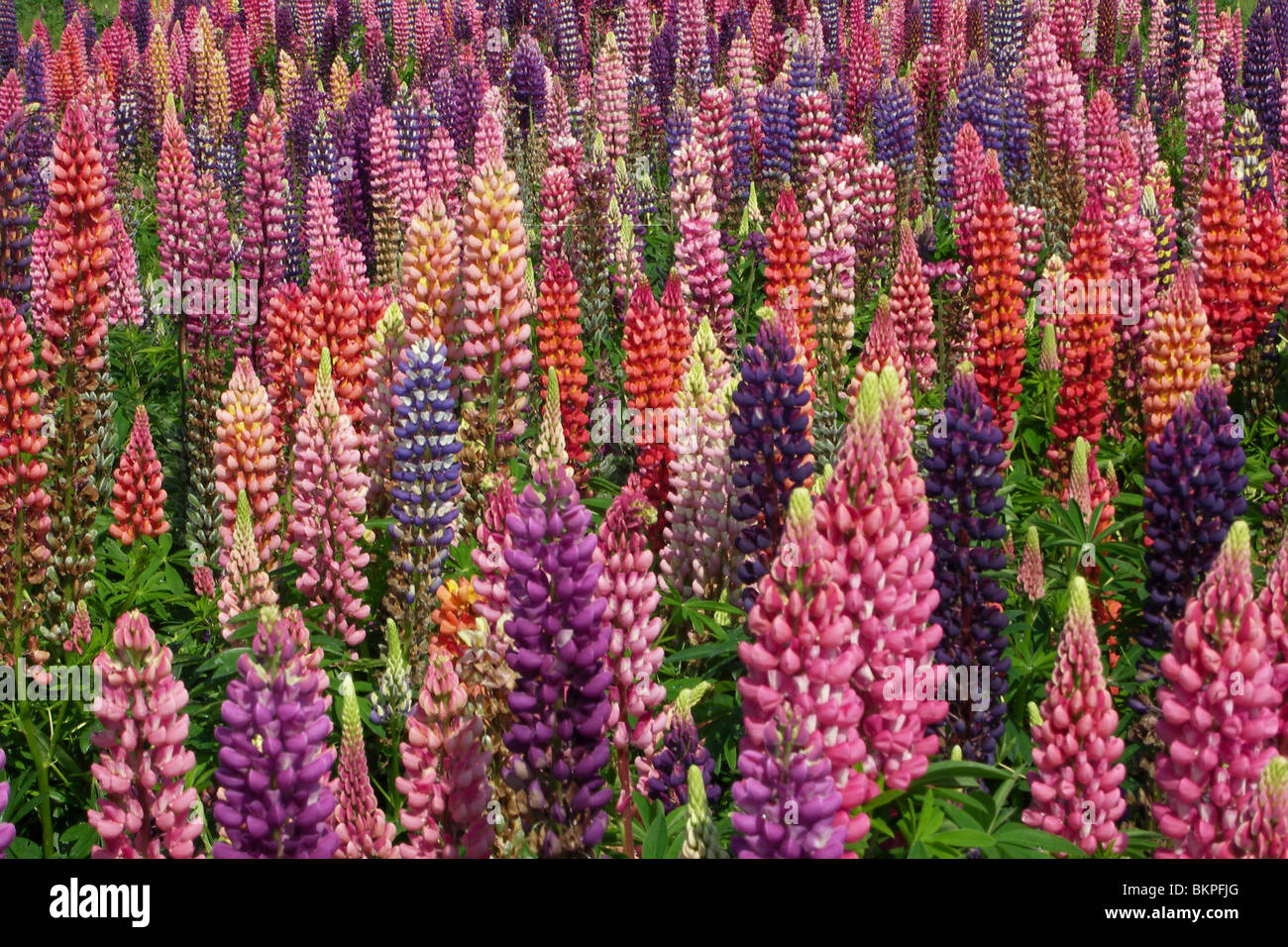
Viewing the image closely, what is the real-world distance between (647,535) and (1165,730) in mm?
3438

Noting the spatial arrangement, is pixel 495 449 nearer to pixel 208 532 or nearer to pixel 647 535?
pixel 647 535

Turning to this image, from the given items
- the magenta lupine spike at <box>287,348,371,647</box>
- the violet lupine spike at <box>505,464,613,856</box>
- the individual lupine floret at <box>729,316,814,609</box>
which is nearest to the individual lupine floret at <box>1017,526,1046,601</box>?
the individual lupine floret at <box>729,316,814,609</box>

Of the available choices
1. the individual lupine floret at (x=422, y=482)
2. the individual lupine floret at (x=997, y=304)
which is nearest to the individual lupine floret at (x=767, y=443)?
the individual lupine floret at (x=422, y=482)

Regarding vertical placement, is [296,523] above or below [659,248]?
below

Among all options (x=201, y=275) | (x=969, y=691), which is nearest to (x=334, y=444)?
(x=969, y=691)

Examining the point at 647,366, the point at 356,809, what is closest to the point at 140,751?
the point at 356,809

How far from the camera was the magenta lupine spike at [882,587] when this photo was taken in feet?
13.0

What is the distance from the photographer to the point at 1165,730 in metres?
4.15

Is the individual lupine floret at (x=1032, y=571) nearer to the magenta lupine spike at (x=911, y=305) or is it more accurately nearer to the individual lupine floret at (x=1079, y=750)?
the individual lupine floret at (x=1079, y=750)

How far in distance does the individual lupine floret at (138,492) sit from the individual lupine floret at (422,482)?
149cm

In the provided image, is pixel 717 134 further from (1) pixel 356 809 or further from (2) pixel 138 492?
(1) pixel 356 809

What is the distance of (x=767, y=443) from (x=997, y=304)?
2759 millimetres

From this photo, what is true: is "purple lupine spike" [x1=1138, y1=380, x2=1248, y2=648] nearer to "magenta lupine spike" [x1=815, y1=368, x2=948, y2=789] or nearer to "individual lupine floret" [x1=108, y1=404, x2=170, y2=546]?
"magenta lupine spike" [x1=815, y1=368, x2=948, y2=789]

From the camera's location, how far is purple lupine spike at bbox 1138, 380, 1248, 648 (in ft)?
18.0
